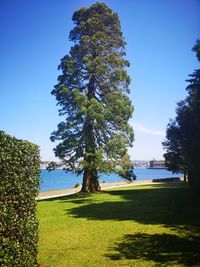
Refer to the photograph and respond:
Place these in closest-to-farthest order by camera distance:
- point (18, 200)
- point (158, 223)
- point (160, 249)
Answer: point (18, 200)
point (160, 249)
point (158, 223)

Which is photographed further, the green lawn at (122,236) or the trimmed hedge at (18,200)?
the green lawn at (122,236)

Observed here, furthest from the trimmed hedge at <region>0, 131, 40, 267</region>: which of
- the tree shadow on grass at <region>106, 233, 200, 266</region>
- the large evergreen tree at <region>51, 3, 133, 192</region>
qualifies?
the large evergreen tree at <region>51, 3, 133, 192</region>

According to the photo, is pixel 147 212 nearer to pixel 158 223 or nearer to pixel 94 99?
pixel 158 223

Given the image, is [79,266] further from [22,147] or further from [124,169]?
[124,169]

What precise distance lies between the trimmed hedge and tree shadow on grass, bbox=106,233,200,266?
3130 mm

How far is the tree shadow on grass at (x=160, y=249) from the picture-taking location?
883 centimetres

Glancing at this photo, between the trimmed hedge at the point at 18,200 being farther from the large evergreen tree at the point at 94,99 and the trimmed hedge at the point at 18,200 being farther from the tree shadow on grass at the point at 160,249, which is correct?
the large evergreen tree at the point at 94,99

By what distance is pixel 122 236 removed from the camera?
11930 mm

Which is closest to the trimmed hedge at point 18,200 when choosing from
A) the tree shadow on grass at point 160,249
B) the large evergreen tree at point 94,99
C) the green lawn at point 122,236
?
the green lawn at point 122,236

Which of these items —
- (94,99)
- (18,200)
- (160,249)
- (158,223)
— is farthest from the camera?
(94,99)

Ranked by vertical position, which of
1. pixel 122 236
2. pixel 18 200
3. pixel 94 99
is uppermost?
pixel 94 99

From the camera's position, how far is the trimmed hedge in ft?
22.6

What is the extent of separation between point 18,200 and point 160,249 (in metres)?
5.56

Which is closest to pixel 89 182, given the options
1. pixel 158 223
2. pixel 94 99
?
pixel 94 99
